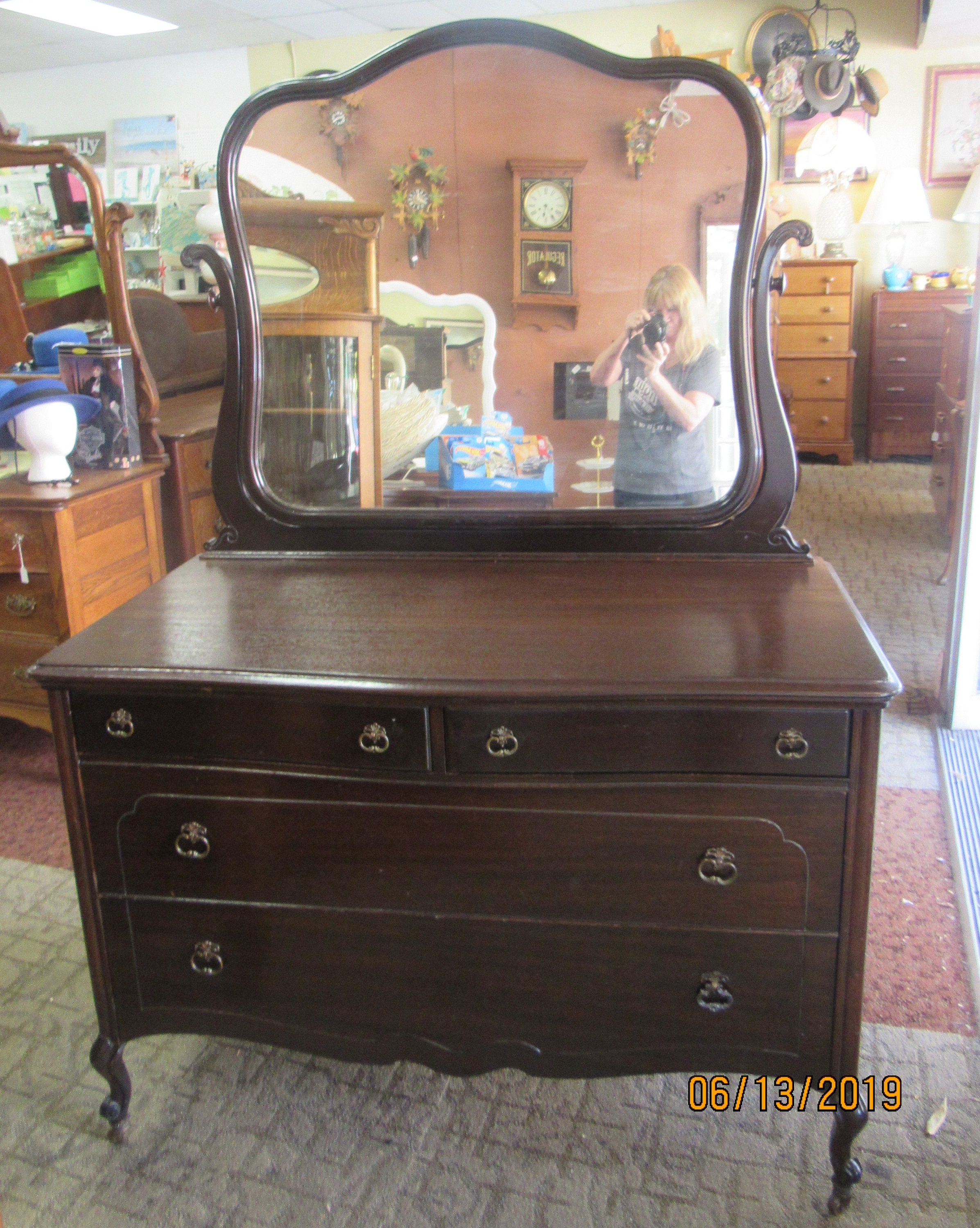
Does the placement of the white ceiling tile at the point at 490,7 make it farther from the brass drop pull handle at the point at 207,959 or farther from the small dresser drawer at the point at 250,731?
the brass drop pull handle at the point at 207,959

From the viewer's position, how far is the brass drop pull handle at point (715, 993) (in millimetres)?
1290

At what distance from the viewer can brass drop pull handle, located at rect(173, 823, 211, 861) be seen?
133 cm

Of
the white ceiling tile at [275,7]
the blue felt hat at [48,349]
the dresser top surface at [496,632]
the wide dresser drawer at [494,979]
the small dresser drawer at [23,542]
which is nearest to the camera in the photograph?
the dresser top surface at [496,632]

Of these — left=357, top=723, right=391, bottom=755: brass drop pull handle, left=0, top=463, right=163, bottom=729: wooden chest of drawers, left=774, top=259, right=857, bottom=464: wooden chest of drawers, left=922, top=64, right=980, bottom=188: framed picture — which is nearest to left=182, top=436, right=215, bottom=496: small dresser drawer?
left=0, top=463, right=163, bottom=729: wooden chest of drawers

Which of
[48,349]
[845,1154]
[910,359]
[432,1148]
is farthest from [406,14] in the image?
[845,1154]

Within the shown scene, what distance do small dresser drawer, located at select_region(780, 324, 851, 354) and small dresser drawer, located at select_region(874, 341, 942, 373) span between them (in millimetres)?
217

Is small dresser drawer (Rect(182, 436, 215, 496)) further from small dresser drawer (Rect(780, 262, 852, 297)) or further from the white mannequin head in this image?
small dresser drawer (Rect(780, 262, 852, 297))

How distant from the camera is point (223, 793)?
1.32m

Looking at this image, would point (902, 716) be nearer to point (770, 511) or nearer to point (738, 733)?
point (770, 511)

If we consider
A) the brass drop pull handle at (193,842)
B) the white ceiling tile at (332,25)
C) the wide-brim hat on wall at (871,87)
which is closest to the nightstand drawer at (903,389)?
the wide-brim hat on wall at (871,87)

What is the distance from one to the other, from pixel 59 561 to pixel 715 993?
171 centimetres

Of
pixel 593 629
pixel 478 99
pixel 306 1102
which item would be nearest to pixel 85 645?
pixel 593 629

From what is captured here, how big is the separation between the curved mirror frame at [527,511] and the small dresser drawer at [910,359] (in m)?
4.87

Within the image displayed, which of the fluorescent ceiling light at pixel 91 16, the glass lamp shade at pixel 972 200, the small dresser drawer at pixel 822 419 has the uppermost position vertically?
the fluorescent ceiling light at pixel 91 16
